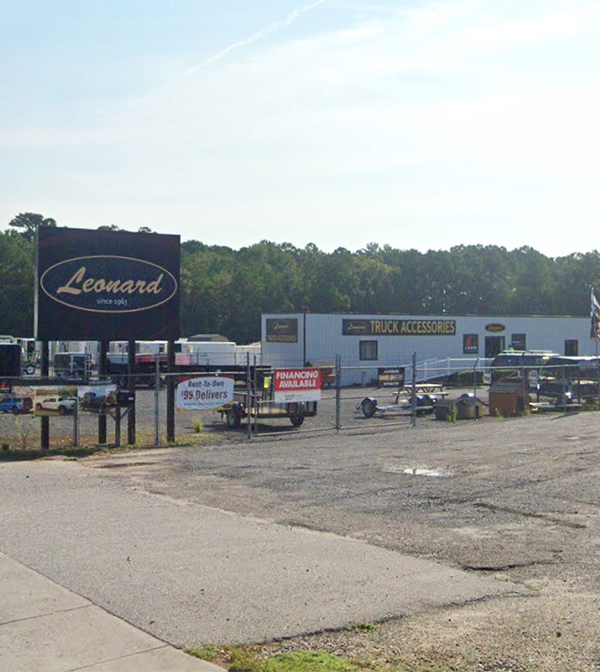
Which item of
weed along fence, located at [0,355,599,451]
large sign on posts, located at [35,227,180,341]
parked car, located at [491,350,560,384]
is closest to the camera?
weed along fence, located at [0,355,599,451]

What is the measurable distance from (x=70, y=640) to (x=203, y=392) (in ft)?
49.5

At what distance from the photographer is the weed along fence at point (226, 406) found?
64.8ft

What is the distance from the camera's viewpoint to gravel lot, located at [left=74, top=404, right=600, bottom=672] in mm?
6852

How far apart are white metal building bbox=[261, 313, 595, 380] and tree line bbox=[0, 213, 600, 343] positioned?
38.1m

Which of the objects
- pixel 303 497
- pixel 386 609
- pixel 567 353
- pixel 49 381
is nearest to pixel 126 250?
pixel 49 381

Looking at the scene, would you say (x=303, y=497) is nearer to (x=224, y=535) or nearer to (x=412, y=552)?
(x=224, y=535)

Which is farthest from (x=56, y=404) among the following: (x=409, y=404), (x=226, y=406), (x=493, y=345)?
(x=493, y=345)

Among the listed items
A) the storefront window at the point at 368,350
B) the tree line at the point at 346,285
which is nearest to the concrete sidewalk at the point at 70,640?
the storefront window at the point at 368,350

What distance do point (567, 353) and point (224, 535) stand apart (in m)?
50.4

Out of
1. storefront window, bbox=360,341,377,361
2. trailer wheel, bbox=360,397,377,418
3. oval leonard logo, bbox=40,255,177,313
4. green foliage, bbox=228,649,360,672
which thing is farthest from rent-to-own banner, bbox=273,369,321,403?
storefront window, bbox=360,341,377,361

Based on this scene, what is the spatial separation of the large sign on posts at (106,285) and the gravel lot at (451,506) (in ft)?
10.6

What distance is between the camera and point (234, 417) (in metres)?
24.6

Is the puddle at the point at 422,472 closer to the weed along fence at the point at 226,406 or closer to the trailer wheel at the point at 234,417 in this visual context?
the weed along fence at the point at 226,406

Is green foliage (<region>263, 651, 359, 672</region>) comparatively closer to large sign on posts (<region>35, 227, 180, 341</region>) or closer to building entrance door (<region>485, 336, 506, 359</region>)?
large sign on posts (<region>35, 227, 180, 341</region>)
